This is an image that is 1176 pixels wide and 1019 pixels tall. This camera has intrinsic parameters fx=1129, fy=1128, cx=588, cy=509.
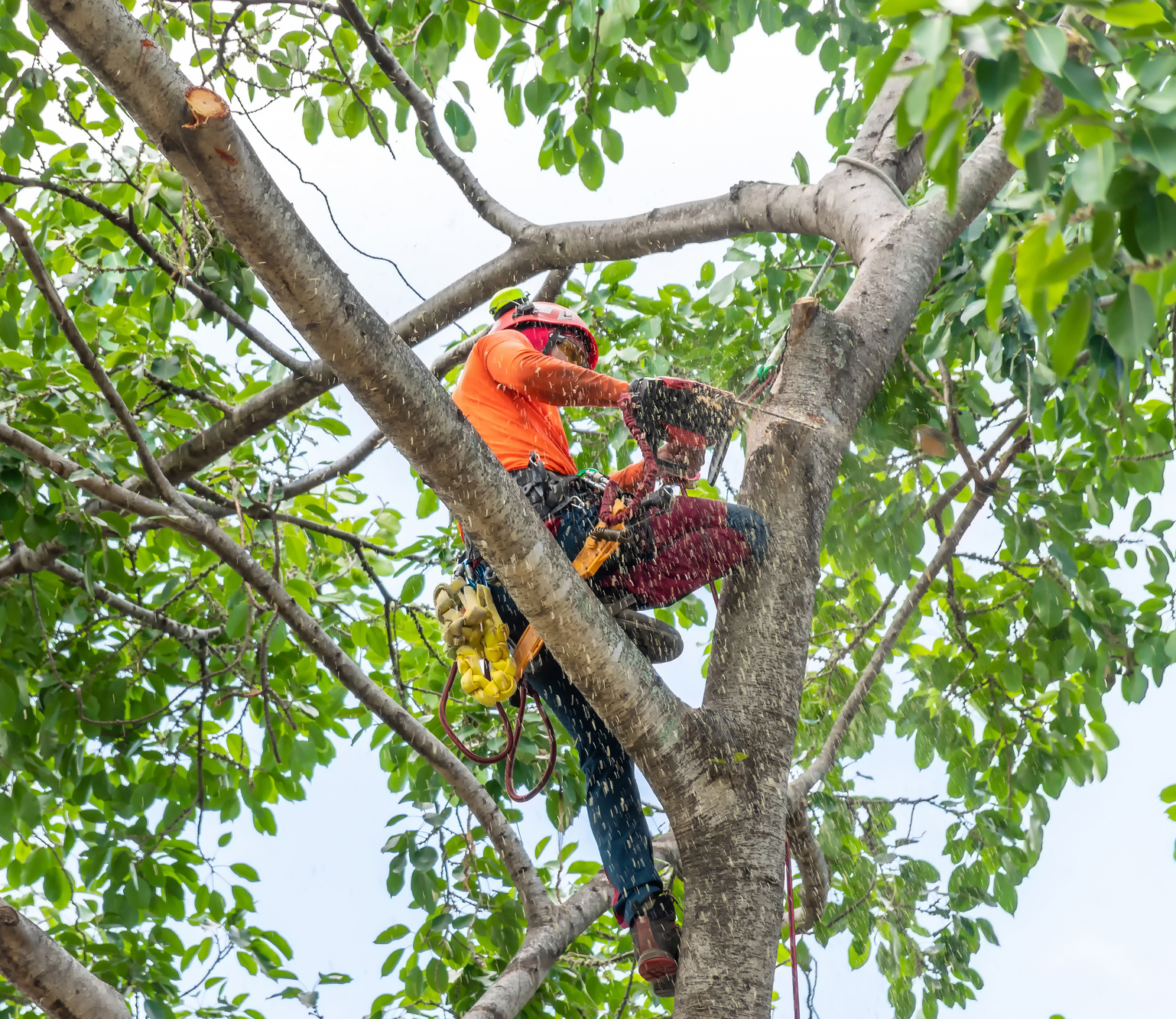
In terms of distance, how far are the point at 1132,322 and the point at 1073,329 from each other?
0.29 feet

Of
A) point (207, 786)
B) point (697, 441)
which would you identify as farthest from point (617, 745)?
point (207, 786)

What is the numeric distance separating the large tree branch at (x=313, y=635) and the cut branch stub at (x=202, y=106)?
1360mm

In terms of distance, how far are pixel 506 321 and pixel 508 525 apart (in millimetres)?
1031

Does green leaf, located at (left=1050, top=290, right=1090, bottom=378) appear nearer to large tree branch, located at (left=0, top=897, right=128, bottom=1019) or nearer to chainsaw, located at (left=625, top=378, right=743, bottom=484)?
chainsaw, located at (left=625, top=378, right=743, bottom=484)

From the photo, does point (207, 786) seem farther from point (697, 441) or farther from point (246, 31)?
point (246, 31)

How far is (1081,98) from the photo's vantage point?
3.28 feet

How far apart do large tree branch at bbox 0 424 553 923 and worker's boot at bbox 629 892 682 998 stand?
0.62 meters

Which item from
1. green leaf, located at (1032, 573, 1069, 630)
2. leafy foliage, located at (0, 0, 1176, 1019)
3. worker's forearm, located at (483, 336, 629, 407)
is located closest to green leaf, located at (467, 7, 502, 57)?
leafy foliage, located at (0, 0, 1176, 1019)

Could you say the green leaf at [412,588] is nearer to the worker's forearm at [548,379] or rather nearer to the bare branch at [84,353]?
the bare branch at [84,353]

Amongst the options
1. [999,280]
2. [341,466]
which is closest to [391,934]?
[341,466]

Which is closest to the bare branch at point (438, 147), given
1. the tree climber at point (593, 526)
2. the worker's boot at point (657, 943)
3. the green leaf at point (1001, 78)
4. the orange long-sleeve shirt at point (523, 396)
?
the tree climber at point (593, 526)

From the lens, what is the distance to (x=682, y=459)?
2.57 metres

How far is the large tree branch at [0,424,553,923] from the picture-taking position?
270 cm

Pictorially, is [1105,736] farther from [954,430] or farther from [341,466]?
[341,466]
